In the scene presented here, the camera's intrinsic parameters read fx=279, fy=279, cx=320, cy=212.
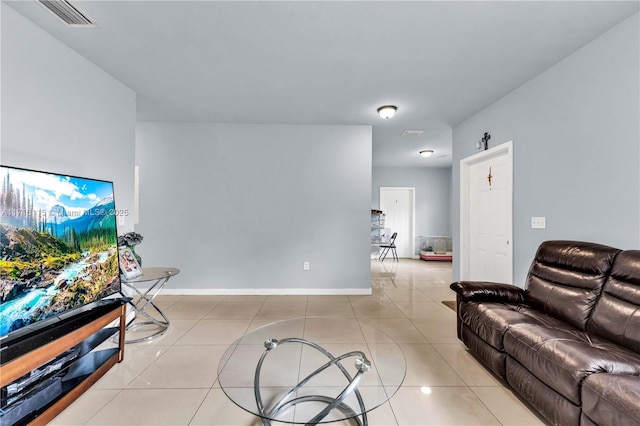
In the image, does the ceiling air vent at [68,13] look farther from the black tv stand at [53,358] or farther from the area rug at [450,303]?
the area rug at [450,303]

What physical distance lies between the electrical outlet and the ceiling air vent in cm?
422

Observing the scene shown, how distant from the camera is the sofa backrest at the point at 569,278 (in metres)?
1.97

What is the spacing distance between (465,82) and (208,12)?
253 centimetres

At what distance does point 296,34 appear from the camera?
2189 mm

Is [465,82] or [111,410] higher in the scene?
[465,82]

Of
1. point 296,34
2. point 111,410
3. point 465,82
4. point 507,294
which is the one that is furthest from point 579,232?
point 111,410

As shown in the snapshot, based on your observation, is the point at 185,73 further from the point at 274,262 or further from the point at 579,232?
the point at 579,232

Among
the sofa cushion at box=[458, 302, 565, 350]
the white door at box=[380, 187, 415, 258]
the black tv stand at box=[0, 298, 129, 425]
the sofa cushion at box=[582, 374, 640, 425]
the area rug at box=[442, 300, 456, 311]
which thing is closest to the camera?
the sofa cushion at box=[582, 374, 640, 425]

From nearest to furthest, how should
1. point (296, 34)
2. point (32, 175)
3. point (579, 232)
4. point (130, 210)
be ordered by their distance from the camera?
point (32, 175)
point (296, 34)
point (579, 232)
point (130, 210)

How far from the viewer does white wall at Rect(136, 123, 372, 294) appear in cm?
421

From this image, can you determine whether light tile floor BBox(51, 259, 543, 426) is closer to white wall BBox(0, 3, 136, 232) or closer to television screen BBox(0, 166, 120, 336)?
television screen BBox(0, 166, 120, 336)

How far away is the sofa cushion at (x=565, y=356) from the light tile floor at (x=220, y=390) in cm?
35

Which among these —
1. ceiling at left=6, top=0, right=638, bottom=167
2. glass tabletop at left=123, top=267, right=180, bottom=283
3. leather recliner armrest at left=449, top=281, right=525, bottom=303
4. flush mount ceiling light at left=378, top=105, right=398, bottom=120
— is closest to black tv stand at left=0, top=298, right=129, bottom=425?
glass tabletop at left=123, top=267, right=180, bottom=283

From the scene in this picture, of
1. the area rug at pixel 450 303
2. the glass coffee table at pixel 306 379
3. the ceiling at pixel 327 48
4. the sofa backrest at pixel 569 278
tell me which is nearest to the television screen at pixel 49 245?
the glass coffee table at pixel 306 379
